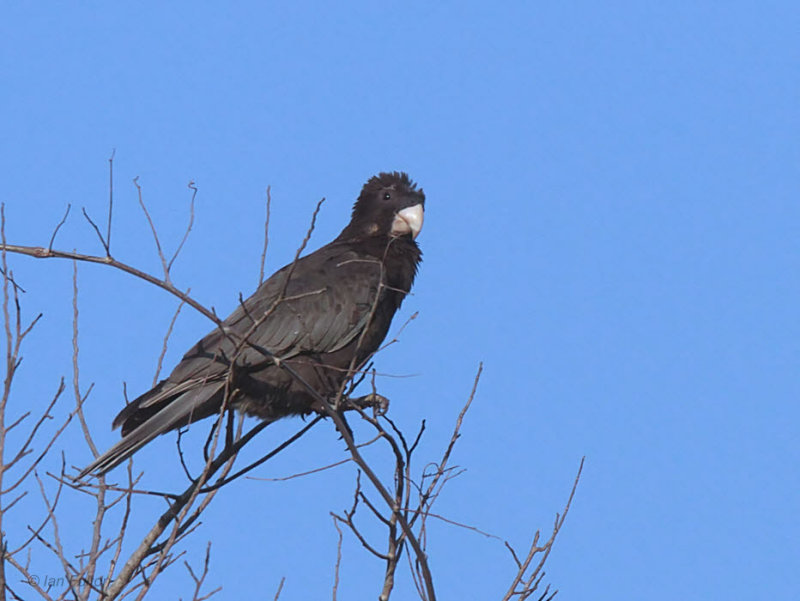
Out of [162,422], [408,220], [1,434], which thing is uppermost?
[408,220]

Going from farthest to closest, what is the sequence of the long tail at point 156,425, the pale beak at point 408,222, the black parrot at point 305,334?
the pale beak at point 408,222 → the black parrot at point 305,334 → the long tail at point 156,425

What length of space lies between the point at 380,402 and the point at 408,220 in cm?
180

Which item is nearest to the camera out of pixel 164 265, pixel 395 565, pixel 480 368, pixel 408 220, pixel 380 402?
pixel 164 265

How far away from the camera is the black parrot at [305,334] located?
558cm

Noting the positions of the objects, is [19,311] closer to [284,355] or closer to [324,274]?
[284,355]

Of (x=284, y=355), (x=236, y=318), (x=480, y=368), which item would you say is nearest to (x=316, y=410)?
(x=284, y=355)

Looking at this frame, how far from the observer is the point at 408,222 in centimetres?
724

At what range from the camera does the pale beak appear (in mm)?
7234

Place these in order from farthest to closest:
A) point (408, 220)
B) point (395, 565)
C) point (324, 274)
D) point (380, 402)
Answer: point (408, 220) → point (324, 274) → point (380, 402) → point (395, 565)

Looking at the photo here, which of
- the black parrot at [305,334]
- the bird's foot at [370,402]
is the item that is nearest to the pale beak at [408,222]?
the black parrot at [305,334]

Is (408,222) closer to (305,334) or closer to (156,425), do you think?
(305,334)

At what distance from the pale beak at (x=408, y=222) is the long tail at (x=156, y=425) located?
7.02 feet

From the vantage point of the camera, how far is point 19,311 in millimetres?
4395

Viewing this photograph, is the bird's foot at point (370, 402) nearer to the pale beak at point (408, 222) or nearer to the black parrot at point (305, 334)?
the black parrot at point (305, 334)
